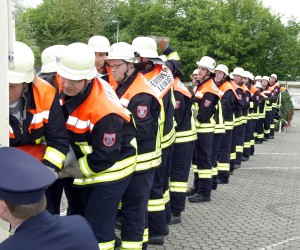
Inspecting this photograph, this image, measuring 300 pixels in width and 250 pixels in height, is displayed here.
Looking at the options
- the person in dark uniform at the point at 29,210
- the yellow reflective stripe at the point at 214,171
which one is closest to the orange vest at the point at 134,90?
the person in dark uniform at the point at 29,210

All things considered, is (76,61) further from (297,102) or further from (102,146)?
(297,102)

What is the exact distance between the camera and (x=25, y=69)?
10.9ft

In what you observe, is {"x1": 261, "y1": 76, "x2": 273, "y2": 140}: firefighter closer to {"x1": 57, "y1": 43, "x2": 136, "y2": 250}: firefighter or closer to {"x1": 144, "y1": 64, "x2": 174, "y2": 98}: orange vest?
{"x1": 144, "y1": 64, "x2": 174, "y2": 98}: orange vest

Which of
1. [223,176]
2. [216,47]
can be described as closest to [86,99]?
[223,176]

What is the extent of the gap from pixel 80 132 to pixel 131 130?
1.77ft

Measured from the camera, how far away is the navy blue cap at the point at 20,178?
6.57ft

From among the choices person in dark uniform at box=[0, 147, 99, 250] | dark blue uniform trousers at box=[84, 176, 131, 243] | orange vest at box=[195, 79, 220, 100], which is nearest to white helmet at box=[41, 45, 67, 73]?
dark blue uniform trousers at box=[84, 176, 131, 243]

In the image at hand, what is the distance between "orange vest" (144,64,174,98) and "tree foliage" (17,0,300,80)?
106ft

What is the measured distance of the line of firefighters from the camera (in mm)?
3520

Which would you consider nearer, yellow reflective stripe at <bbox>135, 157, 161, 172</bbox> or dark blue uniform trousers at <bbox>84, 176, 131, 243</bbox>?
dark blue uniform trousers at <bbox>84, 176, 131, 243</bbox>

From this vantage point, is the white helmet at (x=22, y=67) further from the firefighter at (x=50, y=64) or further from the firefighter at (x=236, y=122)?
the firefighter at (x=236, y=122)

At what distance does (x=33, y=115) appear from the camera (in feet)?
11.3

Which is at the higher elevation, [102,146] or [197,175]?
[102,146]

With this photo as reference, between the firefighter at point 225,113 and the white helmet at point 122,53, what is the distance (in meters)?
4.48
